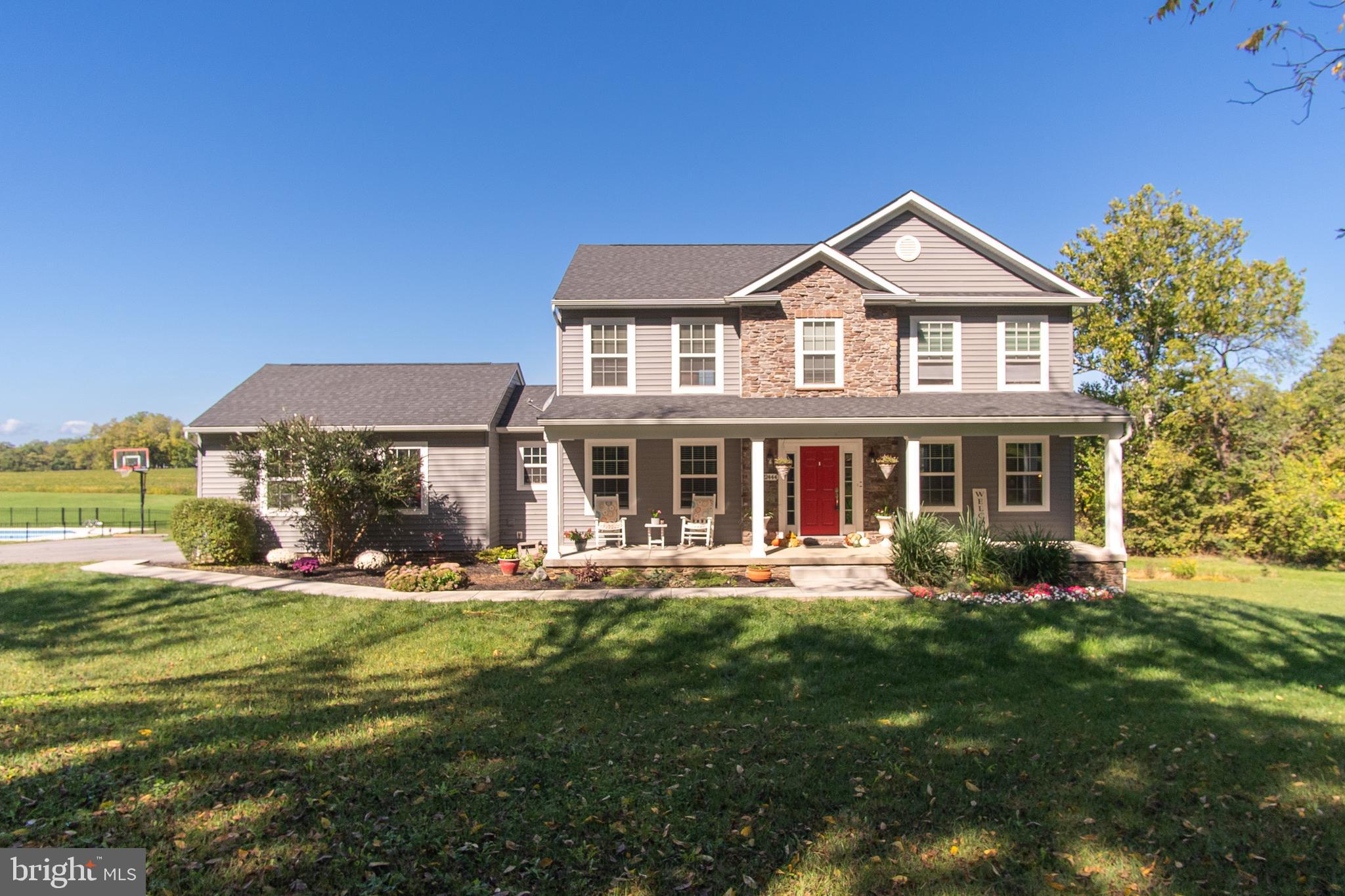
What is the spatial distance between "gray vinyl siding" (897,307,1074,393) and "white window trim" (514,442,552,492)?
358 inches

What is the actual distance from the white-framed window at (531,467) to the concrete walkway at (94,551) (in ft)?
25.4

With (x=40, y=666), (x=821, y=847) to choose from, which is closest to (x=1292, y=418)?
(x=821, y=847)

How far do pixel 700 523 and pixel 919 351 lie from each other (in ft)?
20.8

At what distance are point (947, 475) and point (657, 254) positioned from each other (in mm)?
9248

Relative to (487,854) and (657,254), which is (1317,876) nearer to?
(487,854)

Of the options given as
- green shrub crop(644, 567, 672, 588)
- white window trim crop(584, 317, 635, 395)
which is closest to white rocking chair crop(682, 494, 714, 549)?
green shrub crop(644, 567, 672, 588)

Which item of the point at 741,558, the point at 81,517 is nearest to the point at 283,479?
the point at 741,558

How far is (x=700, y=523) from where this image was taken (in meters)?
14.8

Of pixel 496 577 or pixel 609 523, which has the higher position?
pixel 609 523

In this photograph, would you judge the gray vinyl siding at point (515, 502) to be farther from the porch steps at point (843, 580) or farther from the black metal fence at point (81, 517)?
the black metal fence at point (81, 517)

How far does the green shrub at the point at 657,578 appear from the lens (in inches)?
470

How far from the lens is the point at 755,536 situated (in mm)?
13023

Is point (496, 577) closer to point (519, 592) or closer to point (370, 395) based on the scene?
point (519, 592)

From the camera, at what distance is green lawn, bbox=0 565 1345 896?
11.8ft
